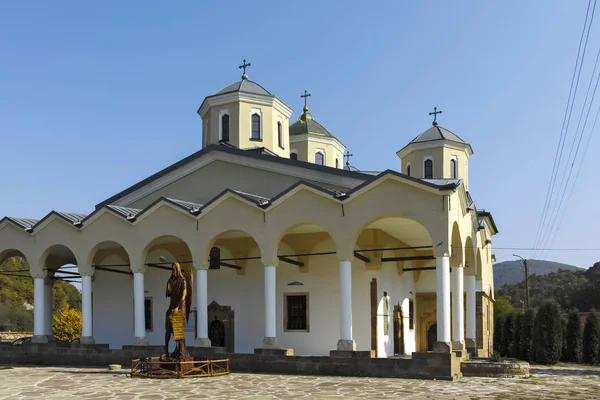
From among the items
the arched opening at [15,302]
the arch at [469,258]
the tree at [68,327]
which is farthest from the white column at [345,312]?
the arched opening at [15,302]

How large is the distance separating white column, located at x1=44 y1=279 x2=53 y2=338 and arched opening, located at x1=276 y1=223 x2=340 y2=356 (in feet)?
26.7

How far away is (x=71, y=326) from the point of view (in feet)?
111

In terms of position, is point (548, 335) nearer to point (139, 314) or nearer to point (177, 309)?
point (139, 314)

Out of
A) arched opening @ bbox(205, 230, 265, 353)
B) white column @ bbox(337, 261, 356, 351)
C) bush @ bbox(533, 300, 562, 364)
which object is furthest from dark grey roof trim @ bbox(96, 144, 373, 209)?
bush @ bbox(533, 300, 562, 364)

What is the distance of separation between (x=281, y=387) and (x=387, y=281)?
29.9ft

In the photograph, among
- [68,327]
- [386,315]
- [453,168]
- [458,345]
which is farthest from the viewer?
[68,327]

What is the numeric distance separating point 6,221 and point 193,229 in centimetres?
750

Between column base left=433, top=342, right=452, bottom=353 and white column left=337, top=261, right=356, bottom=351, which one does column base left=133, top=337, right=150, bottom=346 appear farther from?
column base left=433, top=342, right=452, bottom=353

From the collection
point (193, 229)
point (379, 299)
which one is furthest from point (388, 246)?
point (193, 229)

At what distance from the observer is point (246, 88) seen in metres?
24.6

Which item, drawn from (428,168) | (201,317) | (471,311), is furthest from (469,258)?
(201,317)

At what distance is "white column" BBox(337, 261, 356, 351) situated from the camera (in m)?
17.1

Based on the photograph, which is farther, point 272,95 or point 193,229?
point 272,95

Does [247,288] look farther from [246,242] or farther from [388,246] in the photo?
[388,246]
